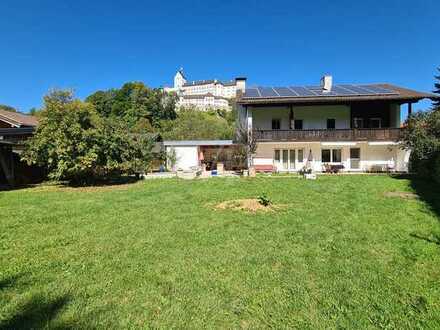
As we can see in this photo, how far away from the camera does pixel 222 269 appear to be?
433 cm

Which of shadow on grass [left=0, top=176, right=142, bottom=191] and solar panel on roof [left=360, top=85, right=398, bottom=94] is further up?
solar panel on roof [left=360, top=85, right=398, bottom=94]

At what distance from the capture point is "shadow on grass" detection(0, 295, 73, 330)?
293 cm

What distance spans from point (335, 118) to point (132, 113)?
165 feet

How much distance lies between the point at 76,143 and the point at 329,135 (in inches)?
732

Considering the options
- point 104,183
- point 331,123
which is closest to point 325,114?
point 331,123

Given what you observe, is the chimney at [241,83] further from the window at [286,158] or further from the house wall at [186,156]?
the window at [286,158]

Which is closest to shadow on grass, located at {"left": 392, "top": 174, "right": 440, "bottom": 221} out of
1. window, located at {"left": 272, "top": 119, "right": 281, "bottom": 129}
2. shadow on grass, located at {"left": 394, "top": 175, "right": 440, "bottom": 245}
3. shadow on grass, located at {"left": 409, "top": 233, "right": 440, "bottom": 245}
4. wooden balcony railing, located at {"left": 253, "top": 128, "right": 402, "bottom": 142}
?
shadow on grass, located at {"left": 394, "top": 175, "right": 440, "bottom": 245}

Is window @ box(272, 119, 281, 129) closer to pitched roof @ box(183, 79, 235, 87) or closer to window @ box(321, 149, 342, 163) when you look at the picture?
window @ box(321, 149, 342, 163)

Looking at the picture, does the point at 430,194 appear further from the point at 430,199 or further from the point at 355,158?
the point at 355,158

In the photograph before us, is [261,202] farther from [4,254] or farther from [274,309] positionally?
[4,254]

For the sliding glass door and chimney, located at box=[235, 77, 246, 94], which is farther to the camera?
chimney, located at box=[235, 77, 246, 94]

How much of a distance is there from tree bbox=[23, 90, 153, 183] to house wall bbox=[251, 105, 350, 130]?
12378mm

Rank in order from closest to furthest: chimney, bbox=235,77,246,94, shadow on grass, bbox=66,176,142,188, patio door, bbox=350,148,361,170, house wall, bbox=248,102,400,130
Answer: shadow on grass, bbox=66,176,142,188 < patio door, bbox=350,148,361,170 < house wall, bbox=248,102,400,130 < chimney, bbox=235,77,246,94

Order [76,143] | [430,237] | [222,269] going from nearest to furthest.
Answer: [222,269] → [430,237] → [76,143]
